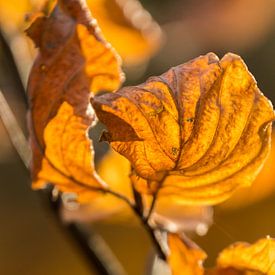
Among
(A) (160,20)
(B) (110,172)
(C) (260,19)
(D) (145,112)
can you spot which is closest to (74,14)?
(D) (145,112)

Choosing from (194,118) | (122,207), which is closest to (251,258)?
(194,118)

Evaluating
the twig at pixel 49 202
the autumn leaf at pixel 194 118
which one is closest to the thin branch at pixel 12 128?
the twig at pixel 49 202

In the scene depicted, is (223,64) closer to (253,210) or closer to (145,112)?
(145,112)

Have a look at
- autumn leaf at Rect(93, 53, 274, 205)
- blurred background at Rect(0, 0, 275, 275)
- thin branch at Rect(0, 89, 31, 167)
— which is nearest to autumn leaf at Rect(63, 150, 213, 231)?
blurred background at Rect(0, 0, 275, 275)

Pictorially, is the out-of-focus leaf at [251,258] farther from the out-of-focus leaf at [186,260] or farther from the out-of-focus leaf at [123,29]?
the out-of-focus leaf at [123,29]

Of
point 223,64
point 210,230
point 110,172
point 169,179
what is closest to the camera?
point 223,64

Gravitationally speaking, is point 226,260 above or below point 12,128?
below

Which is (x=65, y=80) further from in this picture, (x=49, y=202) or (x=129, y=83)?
(x=129, y=83)
